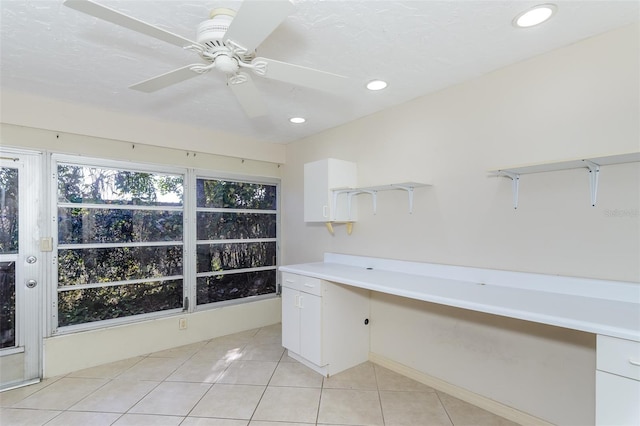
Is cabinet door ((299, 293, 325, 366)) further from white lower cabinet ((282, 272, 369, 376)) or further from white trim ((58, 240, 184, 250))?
white trim ((58, 240, 184, 250))

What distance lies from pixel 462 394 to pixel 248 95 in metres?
2.56

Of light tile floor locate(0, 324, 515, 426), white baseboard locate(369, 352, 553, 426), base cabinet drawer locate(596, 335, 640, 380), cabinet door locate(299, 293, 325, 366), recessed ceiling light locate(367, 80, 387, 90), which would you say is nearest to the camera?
base cabinet drawer locate(596, 335, 640, 380)

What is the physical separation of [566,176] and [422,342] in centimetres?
161

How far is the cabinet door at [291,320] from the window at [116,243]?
4.23 feet

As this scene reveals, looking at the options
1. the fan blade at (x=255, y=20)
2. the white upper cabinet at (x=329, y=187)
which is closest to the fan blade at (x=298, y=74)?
the fan blade at (x=255, y=20)

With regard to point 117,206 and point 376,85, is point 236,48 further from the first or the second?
point 117,206

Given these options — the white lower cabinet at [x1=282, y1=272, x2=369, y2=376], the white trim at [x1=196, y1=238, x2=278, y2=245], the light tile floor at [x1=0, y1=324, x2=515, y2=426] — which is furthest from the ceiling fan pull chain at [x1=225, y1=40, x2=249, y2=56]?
the white trim at [x1=196, y1=238, x2=278, y2=245]

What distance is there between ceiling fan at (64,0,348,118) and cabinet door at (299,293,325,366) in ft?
5.67

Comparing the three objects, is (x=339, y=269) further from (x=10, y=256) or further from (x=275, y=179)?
(x=10, y=256)

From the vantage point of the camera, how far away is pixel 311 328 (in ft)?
8.91

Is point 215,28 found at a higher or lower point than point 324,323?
higher

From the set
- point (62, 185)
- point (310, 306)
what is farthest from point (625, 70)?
point (62, 185)

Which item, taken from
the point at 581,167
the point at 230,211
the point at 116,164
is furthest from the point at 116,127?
the point at 581,167

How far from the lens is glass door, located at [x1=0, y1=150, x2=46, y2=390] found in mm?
2557
